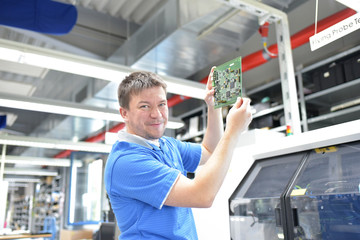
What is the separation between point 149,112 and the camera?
44.6 inches

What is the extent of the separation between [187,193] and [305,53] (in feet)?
12.9

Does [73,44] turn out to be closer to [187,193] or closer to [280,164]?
[280,164]

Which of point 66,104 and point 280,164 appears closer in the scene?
point 280,164

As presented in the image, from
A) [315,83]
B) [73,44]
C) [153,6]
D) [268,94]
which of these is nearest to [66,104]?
[73,44]

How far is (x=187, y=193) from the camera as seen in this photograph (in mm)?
960

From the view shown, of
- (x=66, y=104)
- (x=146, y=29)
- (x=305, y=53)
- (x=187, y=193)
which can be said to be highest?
(x=146, y=29)

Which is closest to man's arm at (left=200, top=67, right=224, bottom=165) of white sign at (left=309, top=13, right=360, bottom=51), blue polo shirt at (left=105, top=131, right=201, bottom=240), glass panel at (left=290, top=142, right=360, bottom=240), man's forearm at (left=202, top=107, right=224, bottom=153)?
man's forearm at (left=202, top=107, right=224, bottom=153)

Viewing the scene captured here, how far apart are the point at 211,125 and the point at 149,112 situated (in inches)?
13.0

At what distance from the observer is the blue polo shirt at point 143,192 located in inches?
39.4

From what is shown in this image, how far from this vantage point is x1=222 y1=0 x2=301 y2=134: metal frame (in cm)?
275

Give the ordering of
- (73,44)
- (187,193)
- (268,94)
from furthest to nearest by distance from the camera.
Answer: (73,44), (268,94), (187,193)

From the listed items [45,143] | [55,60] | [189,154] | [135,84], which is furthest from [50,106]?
[135,84]

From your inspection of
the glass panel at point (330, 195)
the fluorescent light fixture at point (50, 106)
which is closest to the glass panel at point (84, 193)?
the fluorescent light fixture at point (50, 106)

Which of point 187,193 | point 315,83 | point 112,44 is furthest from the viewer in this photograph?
point 112,44
